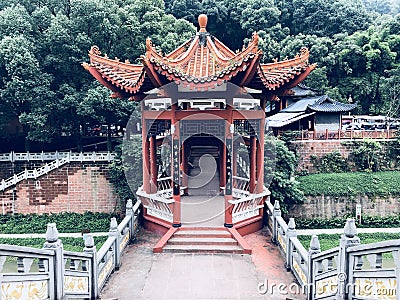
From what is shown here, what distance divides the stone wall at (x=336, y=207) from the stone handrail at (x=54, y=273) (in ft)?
46.6

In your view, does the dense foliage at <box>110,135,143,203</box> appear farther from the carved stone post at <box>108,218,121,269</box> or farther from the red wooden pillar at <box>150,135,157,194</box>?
the carved stone post at <box>108,218,121,269</box>

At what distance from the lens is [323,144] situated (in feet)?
69.3

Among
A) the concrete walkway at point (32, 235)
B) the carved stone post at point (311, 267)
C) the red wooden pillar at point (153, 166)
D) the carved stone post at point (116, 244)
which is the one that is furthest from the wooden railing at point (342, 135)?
the carved stone post at point (311, 267)

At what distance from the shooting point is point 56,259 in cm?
489

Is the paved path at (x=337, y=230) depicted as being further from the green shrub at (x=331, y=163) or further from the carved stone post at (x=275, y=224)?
the carved stone post at (x=275, y=224)

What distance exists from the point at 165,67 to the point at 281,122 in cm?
1666

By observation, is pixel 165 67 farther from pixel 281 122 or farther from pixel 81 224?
pixel 281 122

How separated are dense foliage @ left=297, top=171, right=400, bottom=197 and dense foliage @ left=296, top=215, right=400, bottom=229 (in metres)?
1.18

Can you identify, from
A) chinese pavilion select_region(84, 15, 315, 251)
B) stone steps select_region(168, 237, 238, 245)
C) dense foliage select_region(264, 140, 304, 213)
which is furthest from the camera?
dense foliage select_region(264, 140, 304, 213)

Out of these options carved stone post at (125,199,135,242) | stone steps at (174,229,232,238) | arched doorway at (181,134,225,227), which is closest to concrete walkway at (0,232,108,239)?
arched doorway at (181,134,225,227)

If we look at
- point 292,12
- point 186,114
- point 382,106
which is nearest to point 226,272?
point 186,114

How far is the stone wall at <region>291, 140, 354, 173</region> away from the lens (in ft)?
69.1

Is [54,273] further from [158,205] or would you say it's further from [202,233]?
[158,205]

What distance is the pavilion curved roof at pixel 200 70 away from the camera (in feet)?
24.1
